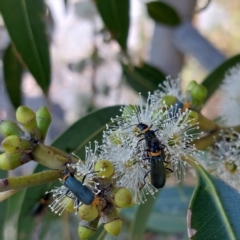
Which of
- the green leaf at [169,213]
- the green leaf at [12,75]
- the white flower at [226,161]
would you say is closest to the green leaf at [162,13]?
the green leaf at [12,75]

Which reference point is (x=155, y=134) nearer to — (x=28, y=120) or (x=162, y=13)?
(x=28, y=120)

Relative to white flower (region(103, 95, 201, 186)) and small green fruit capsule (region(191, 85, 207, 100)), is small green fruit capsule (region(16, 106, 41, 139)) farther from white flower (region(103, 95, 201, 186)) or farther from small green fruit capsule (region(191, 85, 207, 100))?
small green fruit capsule (region(191, 85, 207, 100))

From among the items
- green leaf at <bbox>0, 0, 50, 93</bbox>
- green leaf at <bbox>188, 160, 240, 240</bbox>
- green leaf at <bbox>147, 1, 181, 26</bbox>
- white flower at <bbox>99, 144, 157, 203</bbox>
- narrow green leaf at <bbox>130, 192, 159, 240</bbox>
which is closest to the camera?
green leaf at <bbox>188, 160, 240, 240</bbox>

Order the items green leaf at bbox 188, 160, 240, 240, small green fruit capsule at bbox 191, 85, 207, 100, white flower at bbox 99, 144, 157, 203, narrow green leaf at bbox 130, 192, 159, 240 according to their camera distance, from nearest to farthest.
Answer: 1. green leaf at bbox 188, 160, 240, 240
2. white flower at bbox 99, 144, 157, 203
3. small green fruit capsule at bbox 191, 85, 207, 100
4. narrow green leaf at bbox 130, 192, 159, 240

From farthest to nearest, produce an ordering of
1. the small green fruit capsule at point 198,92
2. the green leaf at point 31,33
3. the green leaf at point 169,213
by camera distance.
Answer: the green leaf at point 169,213 < the green leaf at point 31,33 < the small green fruit capsule at point 198,92

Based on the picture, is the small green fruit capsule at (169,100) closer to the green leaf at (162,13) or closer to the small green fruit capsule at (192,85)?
the small green fruit capsule at (192,85)

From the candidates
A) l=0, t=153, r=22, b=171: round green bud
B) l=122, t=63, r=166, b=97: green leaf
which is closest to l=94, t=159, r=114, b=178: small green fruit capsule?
l=0, t=153, r=22, b=171: round green bud

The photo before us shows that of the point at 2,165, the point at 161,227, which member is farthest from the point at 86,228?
the point at 161,227

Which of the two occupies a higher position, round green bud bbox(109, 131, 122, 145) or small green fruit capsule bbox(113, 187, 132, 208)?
round green bud bbox(109, 131, 122, 145)
